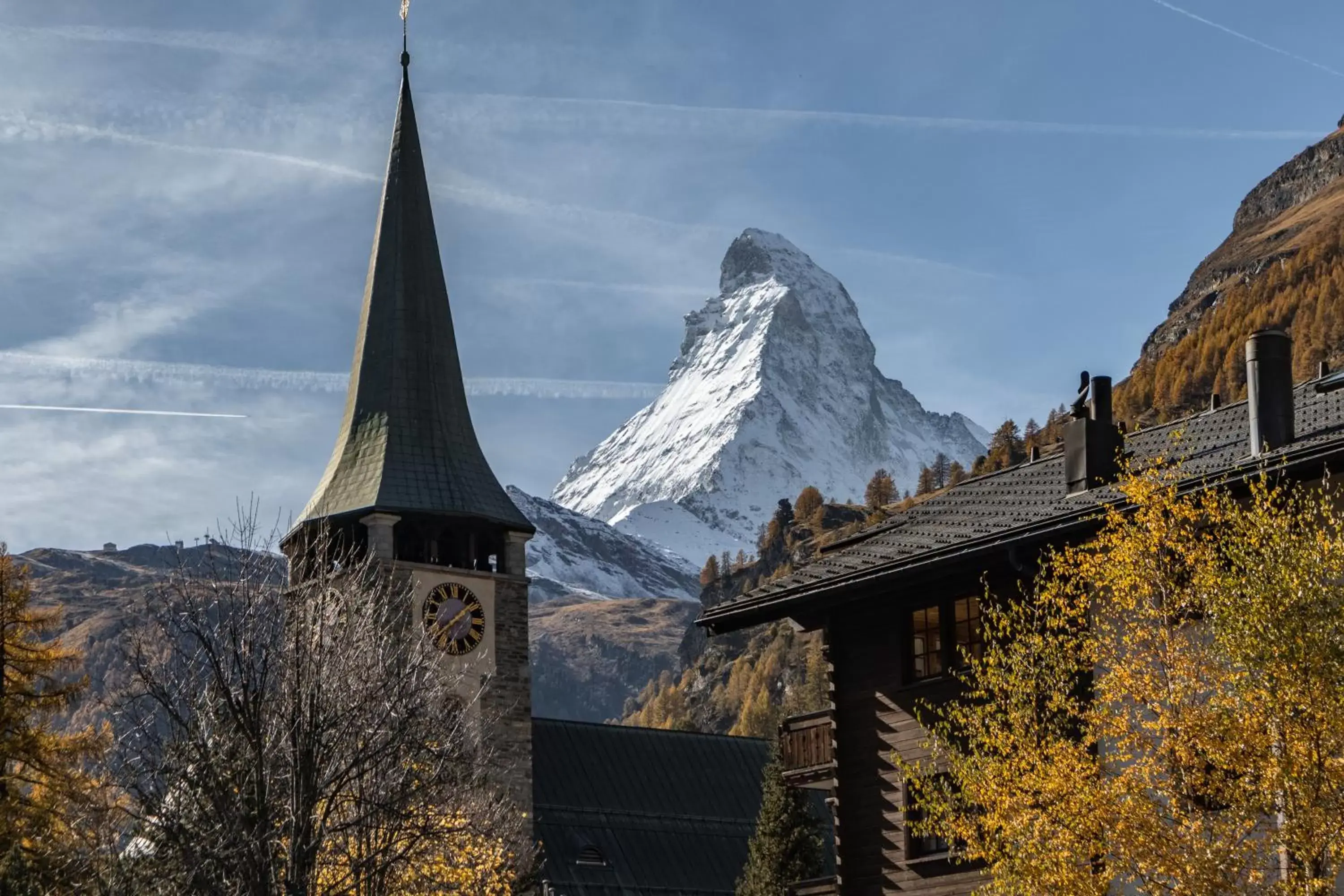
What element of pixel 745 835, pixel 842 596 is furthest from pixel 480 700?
pixel 842 596

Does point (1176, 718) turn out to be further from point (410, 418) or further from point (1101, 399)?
point (410, 418)

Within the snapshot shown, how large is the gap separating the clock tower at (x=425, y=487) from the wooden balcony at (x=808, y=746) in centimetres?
2599

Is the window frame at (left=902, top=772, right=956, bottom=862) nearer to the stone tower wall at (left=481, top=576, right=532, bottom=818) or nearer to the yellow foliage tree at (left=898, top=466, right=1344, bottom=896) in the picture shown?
the yellow foliage tree at (left=898, top=466, right=1344, bottom=896)

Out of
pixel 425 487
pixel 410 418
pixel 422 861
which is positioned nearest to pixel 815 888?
pixel 422 861

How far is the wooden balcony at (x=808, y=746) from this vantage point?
3844 cm

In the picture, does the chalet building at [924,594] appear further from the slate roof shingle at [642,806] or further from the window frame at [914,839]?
the slate roof shingle at [642,806]

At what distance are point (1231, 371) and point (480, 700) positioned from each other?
5557 inches

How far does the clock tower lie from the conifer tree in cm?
865

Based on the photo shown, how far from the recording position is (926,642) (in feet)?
120

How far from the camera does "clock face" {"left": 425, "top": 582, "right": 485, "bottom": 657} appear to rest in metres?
67.7

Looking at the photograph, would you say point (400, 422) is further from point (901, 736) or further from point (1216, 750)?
point (1216, 750)

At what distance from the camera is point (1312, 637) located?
24.8 m

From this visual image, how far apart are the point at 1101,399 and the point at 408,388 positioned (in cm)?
3864

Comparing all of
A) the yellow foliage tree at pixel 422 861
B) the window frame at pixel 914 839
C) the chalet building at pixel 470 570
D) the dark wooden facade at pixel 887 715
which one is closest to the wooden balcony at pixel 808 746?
the dark wooden facade at pixel 887 715
